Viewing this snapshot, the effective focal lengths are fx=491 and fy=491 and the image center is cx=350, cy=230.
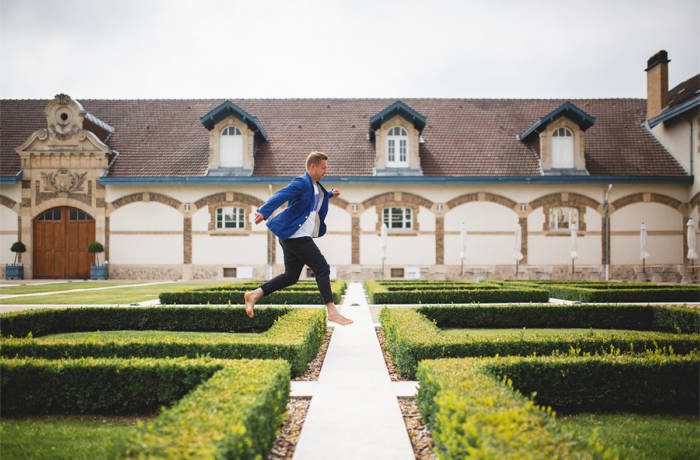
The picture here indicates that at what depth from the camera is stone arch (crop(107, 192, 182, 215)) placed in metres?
23.8

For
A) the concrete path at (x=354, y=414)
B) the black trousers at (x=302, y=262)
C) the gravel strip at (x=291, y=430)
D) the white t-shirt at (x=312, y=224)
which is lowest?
the gravel strip at (x=291, y=430)

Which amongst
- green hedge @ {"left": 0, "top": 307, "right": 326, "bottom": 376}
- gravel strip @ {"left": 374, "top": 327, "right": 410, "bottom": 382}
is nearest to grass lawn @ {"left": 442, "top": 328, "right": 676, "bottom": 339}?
gravel strip @ {"left": 374, "top": 327, "right": 410, "bottom": 382}

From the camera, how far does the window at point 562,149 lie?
23891 mm

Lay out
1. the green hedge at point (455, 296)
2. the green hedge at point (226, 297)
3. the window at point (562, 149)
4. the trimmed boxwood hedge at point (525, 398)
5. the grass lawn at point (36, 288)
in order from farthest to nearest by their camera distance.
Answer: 1. the window at point (562, 149)
2. the grass lawn at point (36, 288)
3. the green hedge at point (455, 296)
4. the green hedge at point (226, 297)
5. the trimmed boxwood hedge at point (525, 398)

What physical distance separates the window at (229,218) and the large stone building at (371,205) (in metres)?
0.07

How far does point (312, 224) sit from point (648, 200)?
22.8 metres

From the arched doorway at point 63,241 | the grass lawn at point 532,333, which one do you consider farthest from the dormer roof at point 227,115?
the grass lawn at point 532,333

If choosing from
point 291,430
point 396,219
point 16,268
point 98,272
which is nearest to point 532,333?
point 291,430

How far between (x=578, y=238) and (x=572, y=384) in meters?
21.0

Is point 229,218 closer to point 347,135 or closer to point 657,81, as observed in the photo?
point 347,135

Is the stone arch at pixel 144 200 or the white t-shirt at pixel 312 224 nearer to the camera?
the white t-shirt at pixel 312 224

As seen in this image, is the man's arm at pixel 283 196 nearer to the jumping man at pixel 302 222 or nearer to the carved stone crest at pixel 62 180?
→ the jumping man at pixel 302 222

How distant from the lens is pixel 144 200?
2386 cm

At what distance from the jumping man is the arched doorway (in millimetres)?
21119
